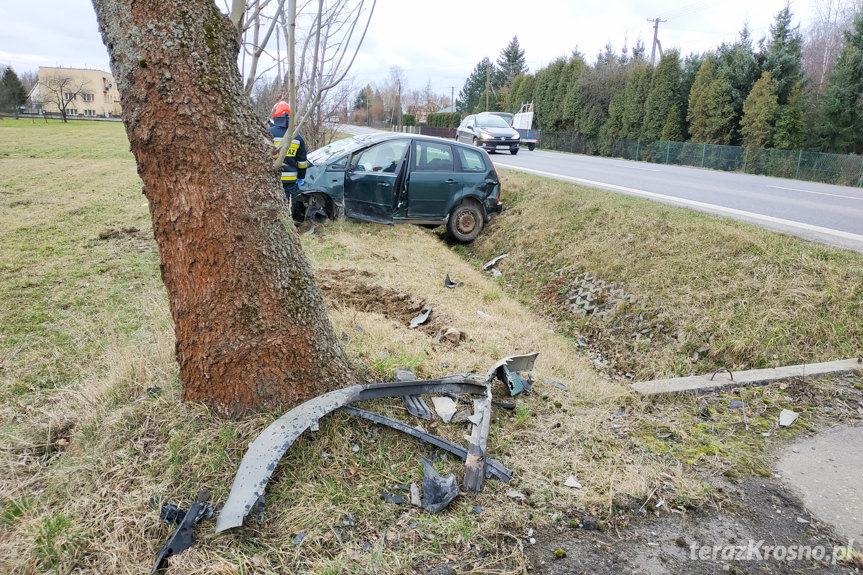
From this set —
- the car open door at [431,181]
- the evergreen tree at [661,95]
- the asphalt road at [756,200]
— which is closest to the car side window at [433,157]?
the car open door at [431,181]

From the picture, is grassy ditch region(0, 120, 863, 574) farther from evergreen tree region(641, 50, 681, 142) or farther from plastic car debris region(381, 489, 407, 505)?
evergreen tree region(641, 50, 681, 142)

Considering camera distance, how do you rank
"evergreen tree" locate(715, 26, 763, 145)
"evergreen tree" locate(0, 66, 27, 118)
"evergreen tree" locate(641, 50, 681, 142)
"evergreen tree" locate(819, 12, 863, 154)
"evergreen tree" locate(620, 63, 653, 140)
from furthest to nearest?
1. "evergreen tree" locate(0, 66, 27, 118)
2. "evergreen tree" locate(620, 63, 653, 140)
3. "evergreen tree" locate(641, 50, 681, 142)
4. "evergreen tree" locate(715, 26, 763, 145)
5. "evergreen tree" locate(819, 12, 863, 154)

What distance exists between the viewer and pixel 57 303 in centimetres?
568

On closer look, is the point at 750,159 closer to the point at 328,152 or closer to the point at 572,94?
the point at 572,94

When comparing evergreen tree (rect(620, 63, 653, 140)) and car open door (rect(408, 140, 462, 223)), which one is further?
evergreen tree (rect(620, 63, 653, 140))

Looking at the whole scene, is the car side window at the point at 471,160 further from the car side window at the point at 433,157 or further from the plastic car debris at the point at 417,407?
the plastic car debris at the point at 417,407

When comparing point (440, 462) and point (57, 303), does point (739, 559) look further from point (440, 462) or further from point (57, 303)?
point (57, 303)

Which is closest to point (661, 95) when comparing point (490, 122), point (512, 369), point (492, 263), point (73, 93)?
point (490, 122)

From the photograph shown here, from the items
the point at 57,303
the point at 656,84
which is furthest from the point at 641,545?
the point at 656,84

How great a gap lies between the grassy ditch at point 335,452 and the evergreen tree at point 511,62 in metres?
69.8

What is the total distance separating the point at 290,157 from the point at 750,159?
22.3m

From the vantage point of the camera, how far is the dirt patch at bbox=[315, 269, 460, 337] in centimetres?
545

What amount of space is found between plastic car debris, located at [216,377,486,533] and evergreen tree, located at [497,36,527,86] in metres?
71.4

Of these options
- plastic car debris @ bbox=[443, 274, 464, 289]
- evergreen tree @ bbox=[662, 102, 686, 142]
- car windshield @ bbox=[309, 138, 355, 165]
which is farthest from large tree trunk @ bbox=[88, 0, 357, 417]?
evergreen tree @ bbox=[662, 102, 686, 142]
